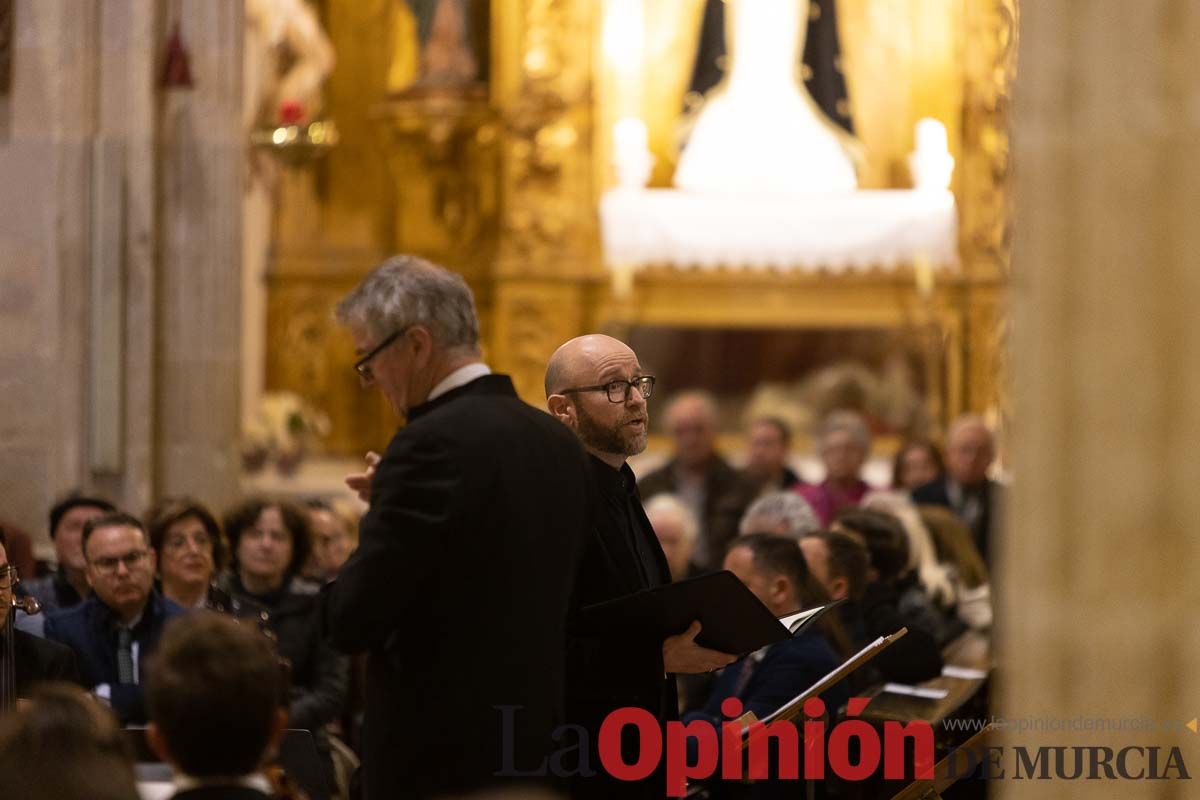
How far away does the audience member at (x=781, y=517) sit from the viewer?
276 inches

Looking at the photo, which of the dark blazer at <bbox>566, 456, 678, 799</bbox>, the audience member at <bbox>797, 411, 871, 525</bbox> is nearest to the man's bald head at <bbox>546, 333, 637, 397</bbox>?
the dark blazer at <bbox>566, 456, 678, 799</bbox>

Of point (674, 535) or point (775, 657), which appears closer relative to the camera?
point (775, 657)

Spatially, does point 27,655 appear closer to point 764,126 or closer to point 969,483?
point 969,483

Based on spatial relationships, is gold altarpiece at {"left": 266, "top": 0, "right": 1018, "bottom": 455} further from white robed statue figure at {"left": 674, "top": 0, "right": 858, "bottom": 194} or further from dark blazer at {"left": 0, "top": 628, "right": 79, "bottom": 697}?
dark blazer at {"left": 0, "top": 628, "right": 79, "bottom": 697}

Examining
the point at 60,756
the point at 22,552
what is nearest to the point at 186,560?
the point at 22,552

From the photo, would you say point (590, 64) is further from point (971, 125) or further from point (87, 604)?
point (87, 604)

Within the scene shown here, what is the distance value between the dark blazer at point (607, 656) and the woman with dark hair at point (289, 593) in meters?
2.01

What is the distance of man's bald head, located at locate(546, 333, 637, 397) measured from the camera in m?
4.66

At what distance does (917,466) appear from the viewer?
10.6 m

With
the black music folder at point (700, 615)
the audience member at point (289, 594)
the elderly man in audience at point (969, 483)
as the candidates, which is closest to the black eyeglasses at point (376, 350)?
the black music folder at point (700, 615)

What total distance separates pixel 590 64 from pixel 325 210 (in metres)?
2.22

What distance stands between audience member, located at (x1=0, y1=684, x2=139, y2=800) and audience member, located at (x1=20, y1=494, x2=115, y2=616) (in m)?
3.59

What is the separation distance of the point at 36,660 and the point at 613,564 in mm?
1528

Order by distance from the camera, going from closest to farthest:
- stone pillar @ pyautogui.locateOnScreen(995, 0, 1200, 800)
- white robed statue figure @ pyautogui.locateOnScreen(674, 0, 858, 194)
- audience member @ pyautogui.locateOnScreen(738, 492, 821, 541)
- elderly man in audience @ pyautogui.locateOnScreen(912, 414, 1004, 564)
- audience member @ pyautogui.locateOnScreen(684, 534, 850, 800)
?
stone pillar @ pyautogui.locateOnScreen(995, 0, 1200, 800) < audience member @ pyautogui.locateOnScreen(684, 534, 850, 800) < audience member @ pyautogui.locateOnScreen(738, 492, 821, 541) < elderly man in audience @ pyautogui.locateOnScreen(912, 414, 1004, 564) < white robed statue figure @ pyautogui.locateOnScreen(674, 0, 858, 194)
